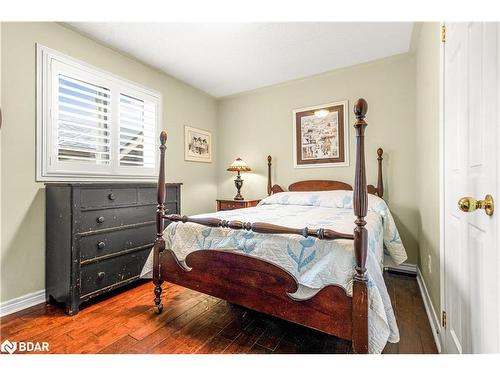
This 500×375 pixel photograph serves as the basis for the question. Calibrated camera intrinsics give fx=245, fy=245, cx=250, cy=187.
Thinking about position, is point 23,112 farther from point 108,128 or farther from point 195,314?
point 195,314

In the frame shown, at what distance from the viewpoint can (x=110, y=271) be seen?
2109mm

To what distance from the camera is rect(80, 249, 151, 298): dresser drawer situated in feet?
6.40

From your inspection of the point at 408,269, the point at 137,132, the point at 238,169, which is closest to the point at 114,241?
the point at 137,132

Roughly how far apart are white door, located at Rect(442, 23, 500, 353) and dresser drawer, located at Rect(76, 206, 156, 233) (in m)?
2.35

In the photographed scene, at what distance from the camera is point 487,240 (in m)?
0.85

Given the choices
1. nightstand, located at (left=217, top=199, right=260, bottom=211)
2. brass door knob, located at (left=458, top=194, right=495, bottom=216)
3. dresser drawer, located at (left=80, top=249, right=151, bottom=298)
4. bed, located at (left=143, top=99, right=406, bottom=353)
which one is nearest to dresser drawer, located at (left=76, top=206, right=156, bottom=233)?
dresser drawer, located at (left=80, top=249, right=151, bottom=298)

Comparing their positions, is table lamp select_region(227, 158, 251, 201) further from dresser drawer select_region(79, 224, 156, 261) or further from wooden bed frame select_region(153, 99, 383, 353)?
wooden bed frame select_region(153, 99, 383, 353)

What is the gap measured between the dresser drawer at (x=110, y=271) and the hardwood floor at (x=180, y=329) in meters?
0.16

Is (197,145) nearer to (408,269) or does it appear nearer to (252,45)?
(252,45)

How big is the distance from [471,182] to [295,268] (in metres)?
0.86

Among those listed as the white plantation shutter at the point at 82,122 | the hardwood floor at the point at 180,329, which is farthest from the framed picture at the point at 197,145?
the hardwood floor at the point at 180,329
